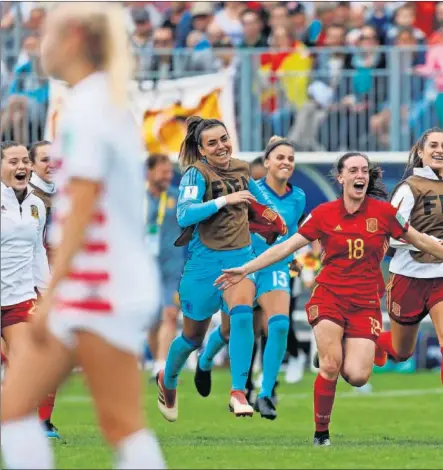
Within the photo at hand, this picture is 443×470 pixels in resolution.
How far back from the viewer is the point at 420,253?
39.1ft

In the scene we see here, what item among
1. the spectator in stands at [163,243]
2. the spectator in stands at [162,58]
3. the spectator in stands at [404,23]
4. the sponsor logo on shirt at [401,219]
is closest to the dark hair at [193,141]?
the sponsor logo on shirt at [401,219]

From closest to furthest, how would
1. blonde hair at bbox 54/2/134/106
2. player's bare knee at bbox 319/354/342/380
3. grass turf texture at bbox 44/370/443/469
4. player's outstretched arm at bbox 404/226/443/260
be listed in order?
blonde hair at bbox 54/2/134/106 → grass turf texture at bbox 44/370/443/469 → player's bare knee at bbox 319/354/342/380 → player's outstretched arm at bbox 404/226/443/260

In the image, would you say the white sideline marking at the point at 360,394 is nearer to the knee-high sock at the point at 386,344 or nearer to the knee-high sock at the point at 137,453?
the knee-high sock at the point at 386,344

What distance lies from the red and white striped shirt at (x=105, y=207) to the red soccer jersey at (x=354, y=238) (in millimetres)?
4417

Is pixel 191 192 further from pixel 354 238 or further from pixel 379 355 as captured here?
pixel 379 355

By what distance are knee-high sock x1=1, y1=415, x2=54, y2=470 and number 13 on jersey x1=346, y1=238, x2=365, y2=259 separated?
4.62m

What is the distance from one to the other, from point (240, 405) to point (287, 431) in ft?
2.33

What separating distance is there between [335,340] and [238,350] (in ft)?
5.30

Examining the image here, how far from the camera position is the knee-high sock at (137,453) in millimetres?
6328

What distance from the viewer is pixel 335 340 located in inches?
420

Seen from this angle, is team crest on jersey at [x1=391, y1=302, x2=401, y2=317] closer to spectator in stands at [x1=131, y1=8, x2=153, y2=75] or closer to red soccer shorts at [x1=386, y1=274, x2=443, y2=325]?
red soccer shorts at [x1=386, y1=274, x2=443, y2=325]

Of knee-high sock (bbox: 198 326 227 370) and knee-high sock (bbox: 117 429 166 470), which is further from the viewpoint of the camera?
knee-high sock (bbox: 198 326 227 370)

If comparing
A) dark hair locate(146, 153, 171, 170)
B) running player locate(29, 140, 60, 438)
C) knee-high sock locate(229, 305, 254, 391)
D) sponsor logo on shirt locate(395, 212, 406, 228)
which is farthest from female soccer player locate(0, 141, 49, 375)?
dark hair locate(146, 153, 171, 170)

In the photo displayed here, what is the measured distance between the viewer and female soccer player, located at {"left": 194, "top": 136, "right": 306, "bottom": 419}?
1264 centimetres
